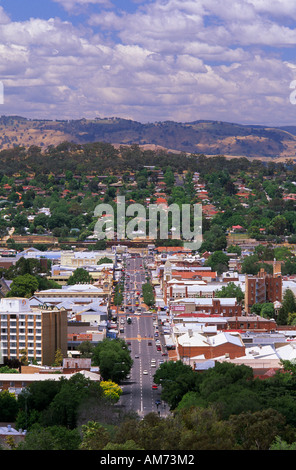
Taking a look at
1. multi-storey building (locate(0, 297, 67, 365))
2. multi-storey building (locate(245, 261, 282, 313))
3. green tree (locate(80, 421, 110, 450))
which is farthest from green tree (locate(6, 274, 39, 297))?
green tree (locate(80, 421, 110, 450))

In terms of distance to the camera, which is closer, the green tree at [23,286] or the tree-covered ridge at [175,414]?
the tree-covered ridge at [175,414]

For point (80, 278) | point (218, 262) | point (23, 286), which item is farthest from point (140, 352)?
point (218, 262)

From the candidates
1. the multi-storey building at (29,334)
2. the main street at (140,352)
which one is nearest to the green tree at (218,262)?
the main street at (140,352)

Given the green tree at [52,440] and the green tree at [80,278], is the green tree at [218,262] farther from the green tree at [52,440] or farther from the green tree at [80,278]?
the green tree at [52,440]

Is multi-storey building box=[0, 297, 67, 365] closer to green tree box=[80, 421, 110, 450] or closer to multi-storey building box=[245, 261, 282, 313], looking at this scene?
green tree box=[80, 421, 110, 450]
